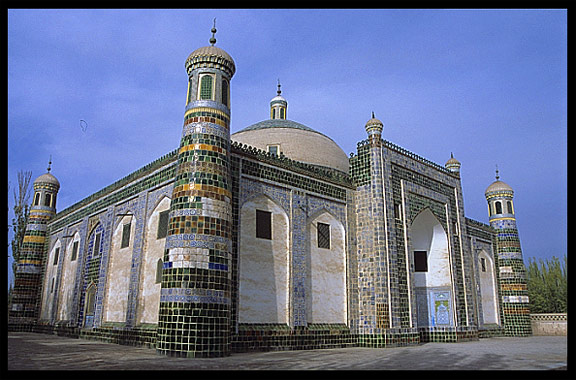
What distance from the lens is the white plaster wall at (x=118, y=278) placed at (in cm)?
1628

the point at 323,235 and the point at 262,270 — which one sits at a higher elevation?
the point at 323,235

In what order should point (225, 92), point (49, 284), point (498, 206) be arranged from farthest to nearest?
point (498, 206) → point (49, 284) → point (225, 92)

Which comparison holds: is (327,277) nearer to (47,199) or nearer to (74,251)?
(74,251)

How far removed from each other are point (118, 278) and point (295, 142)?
9.99 metres

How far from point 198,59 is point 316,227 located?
7.06m

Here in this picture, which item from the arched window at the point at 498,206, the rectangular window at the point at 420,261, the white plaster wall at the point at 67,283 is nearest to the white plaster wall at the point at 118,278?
the white plaster wall at the point at 67,283

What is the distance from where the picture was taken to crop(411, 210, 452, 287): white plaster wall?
1961 cm

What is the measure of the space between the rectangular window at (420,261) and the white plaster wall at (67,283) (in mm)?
15273

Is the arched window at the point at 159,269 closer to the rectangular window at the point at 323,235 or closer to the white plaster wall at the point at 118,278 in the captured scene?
the white plaster wall at the point at 118,278

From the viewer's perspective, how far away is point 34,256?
24.8m

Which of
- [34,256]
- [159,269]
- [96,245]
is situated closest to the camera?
[159,269]

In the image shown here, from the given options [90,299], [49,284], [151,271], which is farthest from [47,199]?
[151,271]

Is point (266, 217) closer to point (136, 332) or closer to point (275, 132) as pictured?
point (136, 332)

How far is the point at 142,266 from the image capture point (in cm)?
1552
